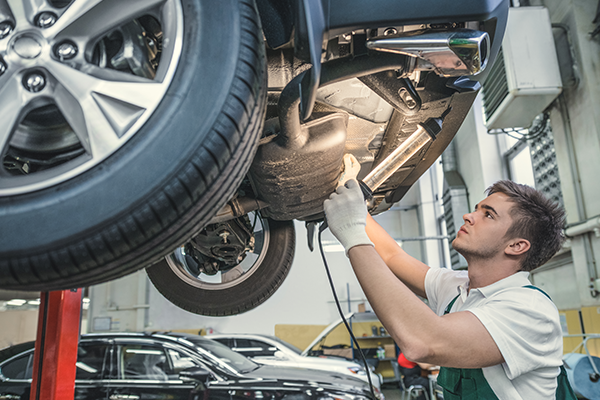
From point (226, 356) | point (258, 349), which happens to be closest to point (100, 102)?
point (226, 356)

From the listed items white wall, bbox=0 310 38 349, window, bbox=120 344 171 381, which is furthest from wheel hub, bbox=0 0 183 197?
white wall, bbox=0 310 38 349

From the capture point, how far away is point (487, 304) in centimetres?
133

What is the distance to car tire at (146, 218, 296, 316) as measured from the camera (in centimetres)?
228

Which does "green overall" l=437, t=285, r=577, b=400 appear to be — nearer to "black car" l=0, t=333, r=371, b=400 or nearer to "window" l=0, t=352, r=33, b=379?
"black car" l=0, t=333, r=371, b=400

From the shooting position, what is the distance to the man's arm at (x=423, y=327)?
3.82ft

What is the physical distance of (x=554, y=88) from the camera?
194 inches

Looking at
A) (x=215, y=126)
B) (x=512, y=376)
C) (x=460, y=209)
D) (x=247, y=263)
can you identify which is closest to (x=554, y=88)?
(x=460, y=209)

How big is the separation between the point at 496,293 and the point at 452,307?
0.27m

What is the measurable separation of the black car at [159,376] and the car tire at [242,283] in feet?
5.51

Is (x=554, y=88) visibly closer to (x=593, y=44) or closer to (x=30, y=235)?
(x=593, y=44)

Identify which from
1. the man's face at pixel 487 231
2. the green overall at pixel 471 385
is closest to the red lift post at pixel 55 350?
the green overall at pixel 471 385

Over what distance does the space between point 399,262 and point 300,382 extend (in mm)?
2505

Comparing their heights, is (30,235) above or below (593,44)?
below

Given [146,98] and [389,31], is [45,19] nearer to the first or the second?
[146,98]
